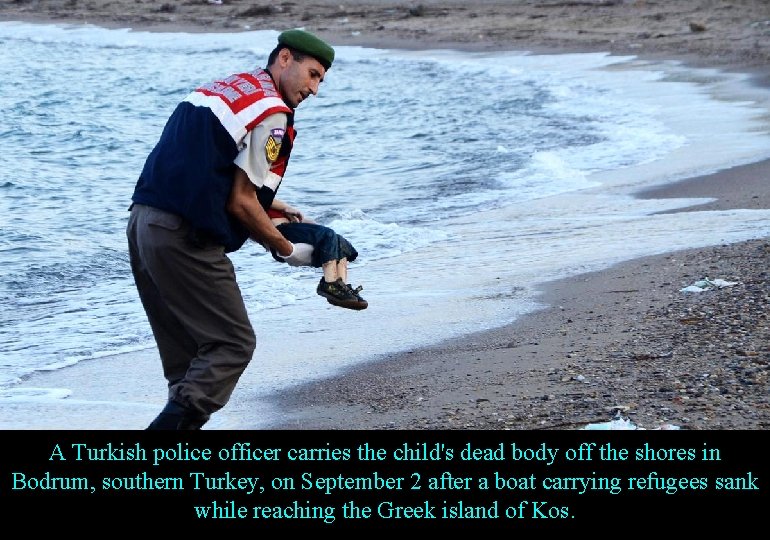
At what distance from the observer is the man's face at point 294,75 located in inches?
171

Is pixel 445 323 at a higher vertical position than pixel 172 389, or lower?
lower

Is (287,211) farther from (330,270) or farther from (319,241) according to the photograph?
(330,270)

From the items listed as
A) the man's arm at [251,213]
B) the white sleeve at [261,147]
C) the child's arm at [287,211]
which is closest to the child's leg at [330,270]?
the man's arm at [251,213]

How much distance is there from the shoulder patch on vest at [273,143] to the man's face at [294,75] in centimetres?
21

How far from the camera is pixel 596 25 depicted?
27.9 metres

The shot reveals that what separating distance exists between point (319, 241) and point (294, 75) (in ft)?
1.90

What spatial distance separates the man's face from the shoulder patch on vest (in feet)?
0.70

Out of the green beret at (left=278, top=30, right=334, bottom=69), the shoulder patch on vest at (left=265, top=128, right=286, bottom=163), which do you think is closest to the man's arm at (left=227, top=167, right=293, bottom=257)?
the shoulder patch on vest at (left=265, top=128, right=286, bottom=163)

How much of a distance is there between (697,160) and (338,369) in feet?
24.4

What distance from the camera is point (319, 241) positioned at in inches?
177

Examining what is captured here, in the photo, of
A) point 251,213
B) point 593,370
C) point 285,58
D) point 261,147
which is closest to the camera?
point 261,147

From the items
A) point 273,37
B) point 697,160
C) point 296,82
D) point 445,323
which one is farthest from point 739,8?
point 296,82

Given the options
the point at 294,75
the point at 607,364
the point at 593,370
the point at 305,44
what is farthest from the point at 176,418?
the point at 607,364
